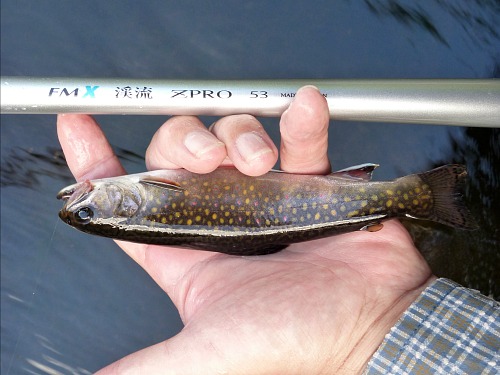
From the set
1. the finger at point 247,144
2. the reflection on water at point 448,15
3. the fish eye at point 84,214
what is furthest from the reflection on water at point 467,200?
the finger at point 247,144

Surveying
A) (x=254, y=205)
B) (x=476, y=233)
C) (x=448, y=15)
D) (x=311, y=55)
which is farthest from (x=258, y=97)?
(x=476, y=233)

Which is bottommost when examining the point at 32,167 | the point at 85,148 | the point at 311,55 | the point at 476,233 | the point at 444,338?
the point at 444,338

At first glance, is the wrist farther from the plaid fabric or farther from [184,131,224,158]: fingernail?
[184,131,224,158]: fingernail

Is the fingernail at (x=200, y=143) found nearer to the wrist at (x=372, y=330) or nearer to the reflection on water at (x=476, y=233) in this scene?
the wrist at (x=372, y=330)

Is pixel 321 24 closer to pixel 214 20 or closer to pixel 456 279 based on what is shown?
pixel 214 20

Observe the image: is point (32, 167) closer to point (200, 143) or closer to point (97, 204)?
point (97, 204)

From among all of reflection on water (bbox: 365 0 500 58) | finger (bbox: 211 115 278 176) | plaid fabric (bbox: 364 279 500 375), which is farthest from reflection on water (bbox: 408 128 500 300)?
finger (bbox: 211 115 278 176)
